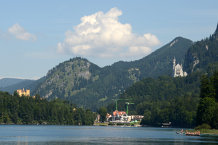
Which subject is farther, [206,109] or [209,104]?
[206,109]

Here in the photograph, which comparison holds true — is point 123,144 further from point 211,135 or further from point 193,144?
point 211,135

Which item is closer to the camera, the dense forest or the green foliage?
the green foliage

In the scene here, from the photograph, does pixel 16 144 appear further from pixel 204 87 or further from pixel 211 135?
pixel 204 87

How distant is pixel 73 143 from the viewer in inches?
4973

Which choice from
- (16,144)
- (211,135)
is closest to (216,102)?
(211,135)

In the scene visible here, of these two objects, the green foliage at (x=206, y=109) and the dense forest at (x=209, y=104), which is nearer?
the green foliage at (x=206, y=109)

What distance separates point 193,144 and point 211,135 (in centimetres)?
4298

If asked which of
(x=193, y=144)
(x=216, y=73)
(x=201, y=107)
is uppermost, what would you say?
(x=216, y=73)

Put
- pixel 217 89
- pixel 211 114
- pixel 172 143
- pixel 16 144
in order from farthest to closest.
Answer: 1. pixel 217 89
2. pixel 211 114
3. pixel 172 143
4. pixel 16 144

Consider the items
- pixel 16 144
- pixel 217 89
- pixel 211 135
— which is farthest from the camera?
pixel 217 89

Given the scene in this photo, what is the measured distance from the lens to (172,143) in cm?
12975

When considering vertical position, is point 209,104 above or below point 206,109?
above

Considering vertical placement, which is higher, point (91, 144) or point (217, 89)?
point (217, 89)

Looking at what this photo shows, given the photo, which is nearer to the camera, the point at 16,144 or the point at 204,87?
the point at 16,144
